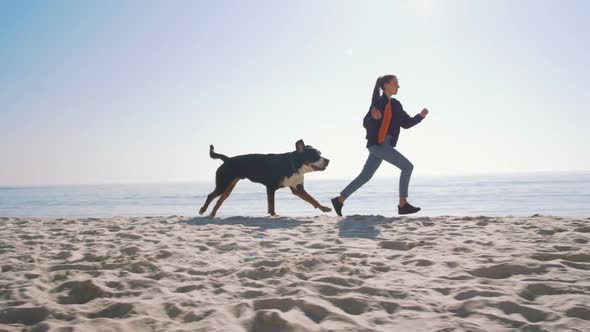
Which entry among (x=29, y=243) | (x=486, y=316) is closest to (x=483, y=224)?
(x=486, y=316)

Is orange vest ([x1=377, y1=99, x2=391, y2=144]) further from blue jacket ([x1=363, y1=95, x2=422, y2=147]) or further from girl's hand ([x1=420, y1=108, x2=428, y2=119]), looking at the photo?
girl's hand ([x1=420, y1=108, x2=428, y2=119])

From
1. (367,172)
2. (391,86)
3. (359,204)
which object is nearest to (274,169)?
(367,172)

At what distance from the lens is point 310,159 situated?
23.4ft

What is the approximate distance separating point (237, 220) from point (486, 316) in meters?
4.89

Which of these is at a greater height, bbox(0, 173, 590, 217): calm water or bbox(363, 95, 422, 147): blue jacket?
bbox(363, 95, 422, 147): blue jacket

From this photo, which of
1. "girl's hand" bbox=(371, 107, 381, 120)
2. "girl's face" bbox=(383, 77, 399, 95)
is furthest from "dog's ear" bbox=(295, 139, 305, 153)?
"girl's face" bbox=(383, 77, 399, 95)

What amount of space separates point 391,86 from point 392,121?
542 mm

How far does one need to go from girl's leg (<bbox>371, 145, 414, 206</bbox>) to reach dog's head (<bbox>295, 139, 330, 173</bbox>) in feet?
3.79

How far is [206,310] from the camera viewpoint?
2238 millimetres

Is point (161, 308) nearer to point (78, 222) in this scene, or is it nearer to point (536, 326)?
point (536, 326)

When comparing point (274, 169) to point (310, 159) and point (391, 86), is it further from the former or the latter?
point (391, 86)

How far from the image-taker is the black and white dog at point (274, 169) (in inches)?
283

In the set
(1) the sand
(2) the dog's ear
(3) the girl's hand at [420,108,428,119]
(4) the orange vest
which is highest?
(3) the girl's hand at [420,108,428,119]

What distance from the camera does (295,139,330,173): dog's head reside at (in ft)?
23.4
